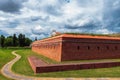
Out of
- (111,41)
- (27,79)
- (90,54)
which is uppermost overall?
(111,41)

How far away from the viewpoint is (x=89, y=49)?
88.1 feet

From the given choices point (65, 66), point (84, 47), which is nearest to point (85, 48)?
point (84, 47)

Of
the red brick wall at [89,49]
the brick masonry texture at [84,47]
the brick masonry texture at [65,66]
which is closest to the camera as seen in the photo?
the brick masonry texture at [65,66]

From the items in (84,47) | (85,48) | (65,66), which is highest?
(84,47)

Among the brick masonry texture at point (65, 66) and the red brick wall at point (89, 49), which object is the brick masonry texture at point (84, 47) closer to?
the red brick wall at point (89, 49)

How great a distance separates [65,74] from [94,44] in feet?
34.2

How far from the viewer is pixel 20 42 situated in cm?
10081

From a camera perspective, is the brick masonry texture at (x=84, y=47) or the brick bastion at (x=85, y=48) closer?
the brick bastion at (x=85, y=48)

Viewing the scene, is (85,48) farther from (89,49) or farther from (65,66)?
(65,66)

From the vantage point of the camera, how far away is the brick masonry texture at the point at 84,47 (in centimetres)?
2492

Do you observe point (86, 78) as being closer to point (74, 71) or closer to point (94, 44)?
point (74, 71)

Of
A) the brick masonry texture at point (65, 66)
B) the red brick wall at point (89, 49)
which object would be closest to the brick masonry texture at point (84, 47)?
the red brick wall at point (89, 49)

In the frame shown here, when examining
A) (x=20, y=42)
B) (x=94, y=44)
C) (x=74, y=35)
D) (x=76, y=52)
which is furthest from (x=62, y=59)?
(x=20, y=42)

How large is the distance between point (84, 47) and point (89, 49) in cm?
103
